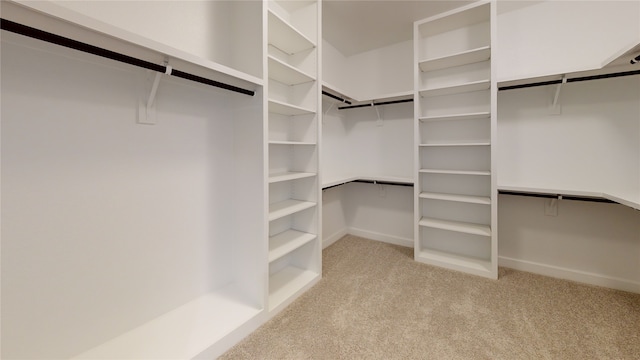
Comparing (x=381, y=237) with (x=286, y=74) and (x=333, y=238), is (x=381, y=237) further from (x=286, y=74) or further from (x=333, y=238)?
(x=286, y=74)

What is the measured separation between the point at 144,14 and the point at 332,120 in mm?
2042

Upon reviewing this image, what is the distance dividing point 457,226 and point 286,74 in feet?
6.94

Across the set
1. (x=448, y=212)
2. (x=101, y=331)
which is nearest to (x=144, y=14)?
(x=101, y=331)

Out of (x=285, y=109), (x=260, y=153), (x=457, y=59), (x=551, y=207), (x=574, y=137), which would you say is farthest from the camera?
(x=457, y=59)

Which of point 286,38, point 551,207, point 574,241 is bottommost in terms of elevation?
point 574,241

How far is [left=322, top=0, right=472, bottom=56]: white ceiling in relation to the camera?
7.33 feet

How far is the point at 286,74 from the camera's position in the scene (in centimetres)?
194

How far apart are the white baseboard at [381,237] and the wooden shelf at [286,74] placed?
6.81ft

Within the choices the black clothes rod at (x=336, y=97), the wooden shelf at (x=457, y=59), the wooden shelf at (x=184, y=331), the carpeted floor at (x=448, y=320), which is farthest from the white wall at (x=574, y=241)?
the wooden shelf at (x=184, y=331)

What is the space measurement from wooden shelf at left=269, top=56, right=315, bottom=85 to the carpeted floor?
5.69ft

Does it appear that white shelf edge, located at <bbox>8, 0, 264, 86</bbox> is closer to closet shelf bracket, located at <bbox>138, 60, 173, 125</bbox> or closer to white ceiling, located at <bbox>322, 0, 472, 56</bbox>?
closet shelf bracket, located at <bbox>138, 60, 173, 125</bbox>

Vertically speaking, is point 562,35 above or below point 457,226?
above

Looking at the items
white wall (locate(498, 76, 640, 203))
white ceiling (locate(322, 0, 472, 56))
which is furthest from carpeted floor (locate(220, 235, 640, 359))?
white ceiling (locate(322, 0, 472, 56))

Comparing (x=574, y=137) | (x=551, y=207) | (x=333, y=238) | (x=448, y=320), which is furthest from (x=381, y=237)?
(x=574, y=137)
